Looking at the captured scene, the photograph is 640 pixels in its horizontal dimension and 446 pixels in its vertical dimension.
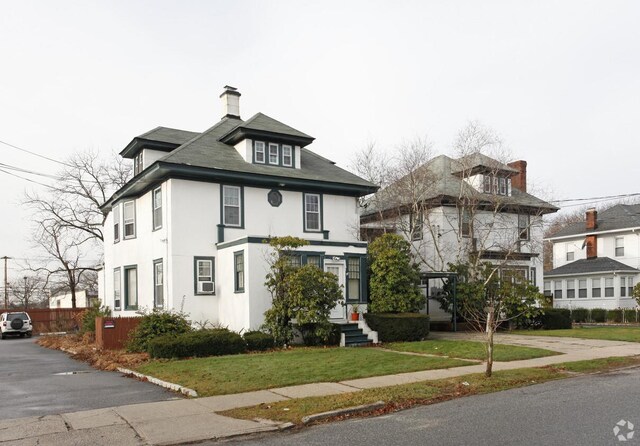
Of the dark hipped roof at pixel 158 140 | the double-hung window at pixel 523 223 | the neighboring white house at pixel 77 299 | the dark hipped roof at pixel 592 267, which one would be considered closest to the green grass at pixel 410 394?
the dark hipped roof at pixel 158 140

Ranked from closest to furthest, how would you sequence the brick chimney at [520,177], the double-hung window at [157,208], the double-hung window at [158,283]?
the double-hung window at [158,283] < the double-hung window at [157,208] < the brick chimney at [520,177]

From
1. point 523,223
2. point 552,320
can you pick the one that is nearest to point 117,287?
point 552,320

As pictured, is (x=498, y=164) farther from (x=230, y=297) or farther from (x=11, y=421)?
(x=11, y=421)

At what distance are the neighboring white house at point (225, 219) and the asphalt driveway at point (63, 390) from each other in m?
5.33

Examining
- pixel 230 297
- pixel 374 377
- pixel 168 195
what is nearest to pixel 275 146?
pixel 168 195

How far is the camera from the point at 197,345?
54.6 ft

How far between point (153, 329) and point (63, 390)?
21.3ft

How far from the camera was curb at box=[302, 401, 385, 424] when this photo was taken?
333 inches

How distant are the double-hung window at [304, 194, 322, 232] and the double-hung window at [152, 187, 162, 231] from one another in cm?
598

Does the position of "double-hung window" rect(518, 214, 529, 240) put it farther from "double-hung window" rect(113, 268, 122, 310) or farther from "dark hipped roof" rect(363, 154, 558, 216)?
"double-hung window" rect(113, 268, 122, 310)

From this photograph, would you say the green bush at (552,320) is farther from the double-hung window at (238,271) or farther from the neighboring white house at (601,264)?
the double-hung window at (238,271)

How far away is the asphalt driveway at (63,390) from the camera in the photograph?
10094mm

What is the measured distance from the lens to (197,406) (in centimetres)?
965

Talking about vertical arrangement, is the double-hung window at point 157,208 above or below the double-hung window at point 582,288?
above
